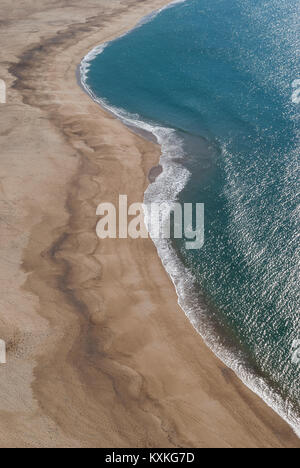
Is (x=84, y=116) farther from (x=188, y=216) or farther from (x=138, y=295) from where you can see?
(x=138, y=295)

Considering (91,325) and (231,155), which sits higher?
(231,155)

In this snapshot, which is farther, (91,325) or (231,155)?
(231,155)

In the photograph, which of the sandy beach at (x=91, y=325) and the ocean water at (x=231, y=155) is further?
the ocean water at (x=231, y=155)

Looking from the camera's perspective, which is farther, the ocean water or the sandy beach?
the ocean water
